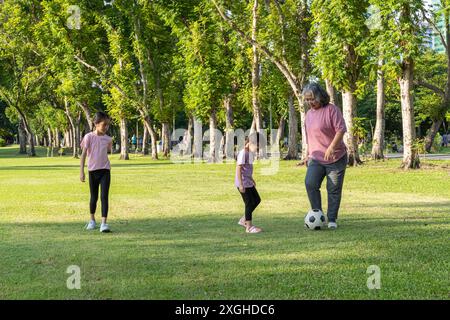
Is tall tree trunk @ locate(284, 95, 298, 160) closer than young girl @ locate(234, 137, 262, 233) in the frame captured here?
No

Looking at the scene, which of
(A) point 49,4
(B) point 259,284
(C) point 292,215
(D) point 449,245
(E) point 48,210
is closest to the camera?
(B) point 259,284

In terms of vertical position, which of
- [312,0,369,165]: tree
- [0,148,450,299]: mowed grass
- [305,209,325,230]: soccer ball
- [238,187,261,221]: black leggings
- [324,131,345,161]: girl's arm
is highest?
[312,0,369,165]: tree

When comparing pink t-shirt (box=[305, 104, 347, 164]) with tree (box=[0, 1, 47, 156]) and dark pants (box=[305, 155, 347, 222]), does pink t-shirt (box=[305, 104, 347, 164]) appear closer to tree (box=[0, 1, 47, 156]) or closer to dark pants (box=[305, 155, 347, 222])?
dark pants (box=[305, 155, 347, 222])

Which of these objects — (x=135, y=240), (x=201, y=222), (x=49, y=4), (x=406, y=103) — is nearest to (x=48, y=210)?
(x=201, y=222)

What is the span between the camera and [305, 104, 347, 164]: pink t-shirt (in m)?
9.88

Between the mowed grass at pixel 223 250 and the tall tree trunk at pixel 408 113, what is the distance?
8.24m

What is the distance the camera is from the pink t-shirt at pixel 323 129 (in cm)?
988

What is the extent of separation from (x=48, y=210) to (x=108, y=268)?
6769 mm

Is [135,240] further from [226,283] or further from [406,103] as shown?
[406,103]

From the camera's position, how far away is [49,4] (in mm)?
43250

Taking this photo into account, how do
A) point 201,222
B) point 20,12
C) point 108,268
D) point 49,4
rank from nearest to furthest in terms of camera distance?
point 108,268
point 201,222
point 49,4
point 20,12

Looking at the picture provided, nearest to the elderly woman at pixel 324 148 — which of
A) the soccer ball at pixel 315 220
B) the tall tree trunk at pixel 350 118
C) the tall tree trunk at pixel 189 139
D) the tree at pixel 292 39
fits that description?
the soccer ball at pixel 315 220

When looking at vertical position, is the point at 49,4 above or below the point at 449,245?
above

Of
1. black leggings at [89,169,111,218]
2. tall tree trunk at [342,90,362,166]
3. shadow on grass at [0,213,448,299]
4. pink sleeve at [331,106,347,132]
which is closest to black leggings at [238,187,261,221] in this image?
shadow on grass at [0,213,448,299]
